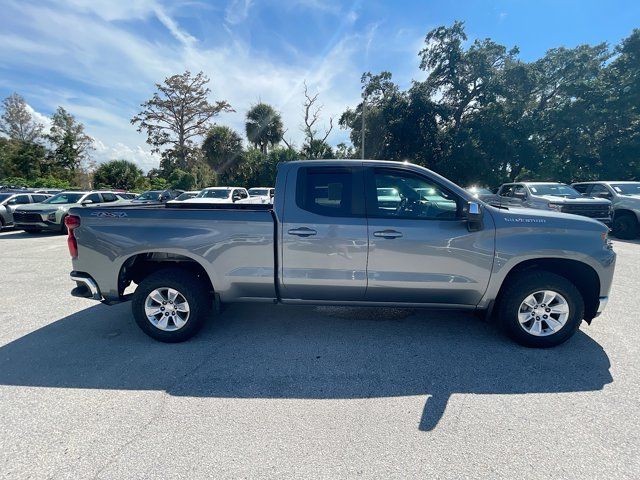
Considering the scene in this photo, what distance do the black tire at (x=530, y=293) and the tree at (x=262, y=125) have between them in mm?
34669

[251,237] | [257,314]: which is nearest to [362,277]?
[251,237]

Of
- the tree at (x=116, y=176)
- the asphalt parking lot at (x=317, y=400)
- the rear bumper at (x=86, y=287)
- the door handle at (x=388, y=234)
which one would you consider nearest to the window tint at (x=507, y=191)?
the asphalt parking lot at (x=317, y=400)

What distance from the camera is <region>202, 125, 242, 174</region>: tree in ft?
112

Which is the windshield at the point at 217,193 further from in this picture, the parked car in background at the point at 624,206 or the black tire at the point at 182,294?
the parked car in background at the point at 624,206

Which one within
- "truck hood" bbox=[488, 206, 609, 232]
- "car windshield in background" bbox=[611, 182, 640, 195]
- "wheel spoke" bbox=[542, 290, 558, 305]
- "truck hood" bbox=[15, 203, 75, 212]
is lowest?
"wheel spoke" bbox=[542, 290, 558, 305]

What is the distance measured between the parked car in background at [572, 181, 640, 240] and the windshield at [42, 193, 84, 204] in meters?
19.7

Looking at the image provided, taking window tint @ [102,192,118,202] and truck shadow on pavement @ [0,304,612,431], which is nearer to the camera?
truck shadow on pavement @ [0,304,612,431]

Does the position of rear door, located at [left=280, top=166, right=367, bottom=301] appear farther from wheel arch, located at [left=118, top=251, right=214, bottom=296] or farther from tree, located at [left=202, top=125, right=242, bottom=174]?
tree, located at [left=202, top=125, right=242, bottom=174]

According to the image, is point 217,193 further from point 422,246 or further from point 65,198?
point 422,246

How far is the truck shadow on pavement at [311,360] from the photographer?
280 cm

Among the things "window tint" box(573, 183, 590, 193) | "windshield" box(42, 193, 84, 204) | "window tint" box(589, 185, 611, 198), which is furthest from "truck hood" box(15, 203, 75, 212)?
"window tint" box(573, 183, 590, 193)

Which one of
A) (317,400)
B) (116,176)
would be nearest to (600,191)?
(317,400)

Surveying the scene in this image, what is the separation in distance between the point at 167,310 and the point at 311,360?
65.3 inches

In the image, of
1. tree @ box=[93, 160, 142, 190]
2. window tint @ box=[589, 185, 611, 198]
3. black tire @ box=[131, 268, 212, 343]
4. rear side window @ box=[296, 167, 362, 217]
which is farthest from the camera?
tree @ box=[93, 160, 142, 190]
